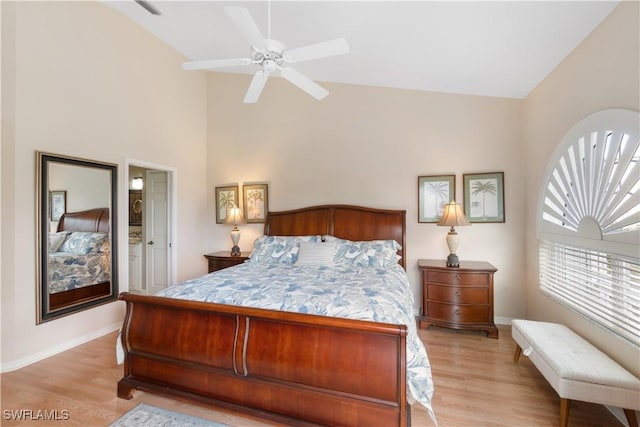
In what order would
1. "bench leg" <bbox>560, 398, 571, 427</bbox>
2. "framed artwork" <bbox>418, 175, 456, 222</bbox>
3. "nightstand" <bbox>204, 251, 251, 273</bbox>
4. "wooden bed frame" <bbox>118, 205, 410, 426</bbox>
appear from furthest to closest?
"nightstand" <bbox>204, 251, 251, 273</bbox>
"framed artwork" <bbox>418, 175, 456, 222</bbox>
"bench leg" <bbox>560, 398, 571, 427</bbox>
"wooden bed frame" <bbox>118, 205, 410, 426</bbox>

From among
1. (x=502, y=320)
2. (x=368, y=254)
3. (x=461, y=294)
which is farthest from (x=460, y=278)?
(x=368, y=254)

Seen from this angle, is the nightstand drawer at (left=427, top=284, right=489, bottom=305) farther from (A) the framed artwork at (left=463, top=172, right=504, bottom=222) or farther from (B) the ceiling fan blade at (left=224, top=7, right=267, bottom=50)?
(B) the ceiling fan blade at (left=224, top=7, right=267, bottom=50)

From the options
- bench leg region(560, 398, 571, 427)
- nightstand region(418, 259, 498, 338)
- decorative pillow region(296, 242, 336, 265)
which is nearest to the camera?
bench leg region(560, 398, 571, 427)

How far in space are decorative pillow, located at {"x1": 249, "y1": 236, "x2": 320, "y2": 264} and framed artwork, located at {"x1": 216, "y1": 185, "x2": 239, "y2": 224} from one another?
119 cm

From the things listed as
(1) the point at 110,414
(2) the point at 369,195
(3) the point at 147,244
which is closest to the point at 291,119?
(2) the point at 369,195

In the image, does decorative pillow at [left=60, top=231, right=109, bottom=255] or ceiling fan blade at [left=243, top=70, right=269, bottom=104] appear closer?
ceiling fan blade at [left=243, top=70, right=269, bottom=104]

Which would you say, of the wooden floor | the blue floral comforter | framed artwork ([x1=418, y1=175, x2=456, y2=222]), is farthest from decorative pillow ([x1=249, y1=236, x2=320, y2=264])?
the wooden floor

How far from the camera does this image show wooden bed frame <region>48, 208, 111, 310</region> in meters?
2.86

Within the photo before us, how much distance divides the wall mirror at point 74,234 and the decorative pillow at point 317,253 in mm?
2280

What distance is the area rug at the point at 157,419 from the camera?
71.6 inches

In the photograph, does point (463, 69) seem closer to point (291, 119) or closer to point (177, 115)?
point (291, 119)

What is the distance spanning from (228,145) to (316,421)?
4060 mm

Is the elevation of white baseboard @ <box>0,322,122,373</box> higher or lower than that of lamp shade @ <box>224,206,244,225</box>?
lower

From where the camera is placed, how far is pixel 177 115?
4211 mm
